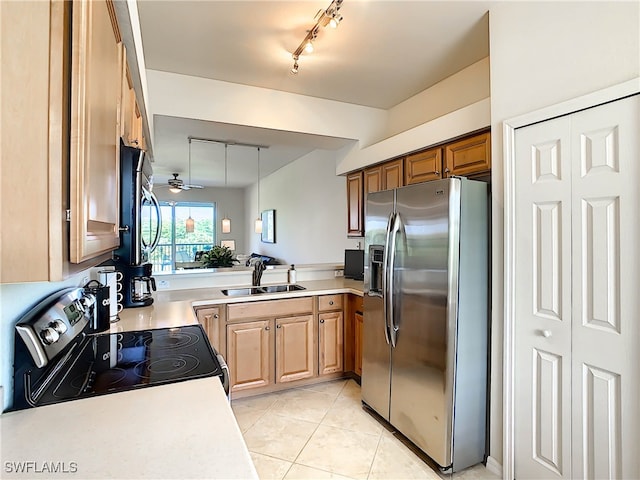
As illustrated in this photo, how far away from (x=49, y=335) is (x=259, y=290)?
2269mm

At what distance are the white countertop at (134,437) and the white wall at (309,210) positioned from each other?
350 cm

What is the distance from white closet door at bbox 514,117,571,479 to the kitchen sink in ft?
6.38

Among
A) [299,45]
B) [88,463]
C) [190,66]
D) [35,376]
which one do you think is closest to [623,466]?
[88,463]

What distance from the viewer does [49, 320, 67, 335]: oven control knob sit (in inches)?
40.6

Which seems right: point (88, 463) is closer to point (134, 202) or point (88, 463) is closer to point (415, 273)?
point (134, 202)

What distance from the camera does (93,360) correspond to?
1.35 metres

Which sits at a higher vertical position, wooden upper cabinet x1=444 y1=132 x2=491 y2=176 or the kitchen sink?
wooden upper cabinet x1=444 y1=132 x2=491 y2=176

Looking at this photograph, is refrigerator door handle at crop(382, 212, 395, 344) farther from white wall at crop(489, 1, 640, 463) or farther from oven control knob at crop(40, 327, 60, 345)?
oven control knob at crop(40, 327, 60, 345)

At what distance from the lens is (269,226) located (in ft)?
25.7

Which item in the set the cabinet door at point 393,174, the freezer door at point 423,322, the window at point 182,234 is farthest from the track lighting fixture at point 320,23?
the window at point 182,234

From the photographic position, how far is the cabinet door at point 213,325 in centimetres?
267

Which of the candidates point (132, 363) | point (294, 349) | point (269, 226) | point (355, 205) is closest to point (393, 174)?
point (355, 205)

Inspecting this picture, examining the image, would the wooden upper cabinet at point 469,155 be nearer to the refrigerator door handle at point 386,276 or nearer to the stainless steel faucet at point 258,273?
the refrigerator door handle at point 386,276

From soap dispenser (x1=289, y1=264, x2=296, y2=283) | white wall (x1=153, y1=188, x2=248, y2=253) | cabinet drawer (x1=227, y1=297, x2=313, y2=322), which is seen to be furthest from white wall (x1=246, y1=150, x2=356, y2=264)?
white wall (x1=153, y1=188, x2=248, y2=253)
